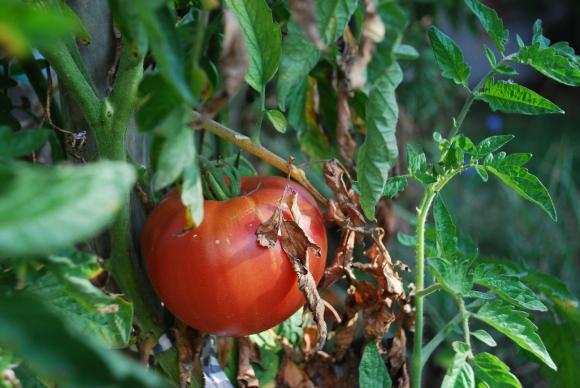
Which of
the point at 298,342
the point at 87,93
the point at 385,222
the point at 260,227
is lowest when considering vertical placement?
the point at 298,342

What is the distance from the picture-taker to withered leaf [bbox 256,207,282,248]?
64 centimetres

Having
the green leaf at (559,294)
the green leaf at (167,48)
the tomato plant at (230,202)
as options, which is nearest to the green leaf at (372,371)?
the tomato plant at (230,202)

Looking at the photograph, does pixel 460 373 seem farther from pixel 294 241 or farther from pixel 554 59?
pixel 554 59

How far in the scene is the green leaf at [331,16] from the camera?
48 centimetres

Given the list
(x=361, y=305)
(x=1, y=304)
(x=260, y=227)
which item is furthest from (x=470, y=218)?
(x=1, y=304)

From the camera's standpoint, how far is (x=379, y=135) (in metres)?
0.57

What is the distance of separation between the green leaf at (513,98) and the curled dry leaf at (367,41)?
0.73 feet

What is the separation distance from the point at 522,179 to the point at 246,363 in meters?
0.37

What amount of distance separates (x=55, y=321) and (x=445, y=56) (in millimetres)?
502

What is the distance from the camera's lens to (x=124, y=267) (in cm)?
70

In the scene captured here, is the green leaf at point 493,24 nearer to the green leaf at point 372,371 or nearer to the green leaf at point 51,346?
the green leaf at point 372,371

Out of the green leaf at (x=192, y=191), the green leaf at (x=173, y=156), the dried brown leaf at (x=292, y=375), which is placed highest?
the green leaf at (x=173, y=156)

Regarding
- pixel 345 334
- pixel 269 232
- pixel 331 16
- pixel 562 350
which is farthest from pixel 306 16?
pixel 562 350

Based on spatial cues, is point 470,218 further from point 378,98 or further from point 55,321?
point 55,321
